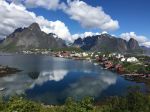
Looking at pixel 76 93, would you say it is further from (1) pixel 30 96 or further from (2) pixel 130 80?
(2) pixel 130 80

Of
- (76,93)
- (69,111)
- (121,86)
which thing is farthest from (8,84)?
(69,111)

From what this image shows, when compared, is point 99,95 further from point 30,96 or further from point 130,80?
point 130,80

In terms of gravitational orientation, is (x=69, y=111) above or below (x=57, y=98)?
above

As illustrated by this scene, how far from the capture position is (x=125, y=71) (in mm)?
177625

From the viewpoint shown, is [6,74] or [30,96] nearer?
[30,96]

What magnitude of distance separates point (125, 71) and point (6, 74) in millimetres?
→ 71922

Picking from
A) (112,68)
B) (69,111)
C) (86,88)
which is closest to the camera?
(69,111)

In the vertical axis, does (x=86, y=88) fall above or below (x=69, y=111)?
below

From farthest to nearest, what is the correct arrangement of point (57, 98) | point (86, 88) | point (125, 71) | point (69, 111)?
point (125, 71) → point (86, 88) → point (57, 98) → point (69, 111)

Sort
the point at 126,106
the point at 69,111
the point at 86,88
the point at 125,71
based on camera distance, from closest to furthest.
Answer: the point at 69,111 → the point at 126,106 → the point at 86,88 → the point at 125,71

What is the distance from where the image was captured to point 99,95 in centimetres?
9712

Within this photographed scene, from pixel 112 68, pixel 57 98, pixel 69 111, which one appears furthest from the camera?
pixel 112 68

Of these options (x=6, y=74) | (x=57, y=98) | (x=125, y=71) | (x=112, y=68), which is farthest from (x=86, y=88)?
(x=112, y=68)

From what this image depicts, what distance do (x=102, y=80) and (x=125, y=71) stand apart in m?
44.8
